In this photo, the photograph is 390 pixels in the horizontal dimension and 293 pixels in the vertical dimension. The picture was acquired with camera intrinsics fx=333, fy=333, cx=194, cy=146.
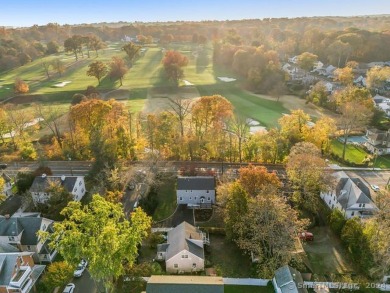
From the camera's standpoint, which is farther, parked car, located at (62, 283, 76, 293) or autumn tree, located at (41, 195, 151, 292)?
parked car, located at (62, 283, 76, 293)

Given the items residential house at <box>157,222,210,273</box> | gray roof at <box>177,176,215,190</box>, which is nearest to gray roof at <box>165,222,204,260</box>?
residential house at <box>157,222,210,273</box>

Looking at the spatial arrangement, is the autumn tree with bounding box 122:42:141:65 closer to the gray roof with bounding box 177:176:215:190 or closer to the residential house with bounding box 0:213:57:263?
the gray roof with bounding box 177:176:215:190

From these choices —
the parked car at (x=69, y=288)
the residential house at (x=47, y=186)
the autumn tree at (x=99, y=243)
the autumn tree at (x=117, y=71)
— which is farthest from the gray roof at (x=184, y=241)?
the autumn tree at (x=117, y=71)

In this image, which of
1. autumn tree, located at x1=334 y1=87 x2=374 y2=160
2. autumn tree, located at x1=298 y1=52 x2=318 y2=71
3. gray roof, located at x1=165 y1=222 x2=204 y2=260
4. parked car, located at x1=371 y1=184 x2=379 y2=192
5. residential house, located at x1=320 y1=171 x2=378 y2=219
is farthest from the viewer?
autumn tree, located at x1=298 y1=52 x2=318 y2=71

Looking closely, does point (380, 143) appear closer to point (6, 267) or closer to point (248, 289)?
point (248, 289)

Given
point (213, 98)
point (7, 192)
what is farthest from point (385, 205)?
point (7, 192)

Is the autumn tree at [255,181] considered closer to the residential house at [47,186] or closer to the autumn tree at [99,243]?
the autumn tree at [99,243]

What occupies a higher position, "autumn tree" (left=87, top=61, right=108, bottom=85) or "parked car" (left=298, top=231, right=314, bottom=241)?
"autumn tree" (left=87, top=61, right=108, bottom=85)
